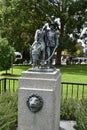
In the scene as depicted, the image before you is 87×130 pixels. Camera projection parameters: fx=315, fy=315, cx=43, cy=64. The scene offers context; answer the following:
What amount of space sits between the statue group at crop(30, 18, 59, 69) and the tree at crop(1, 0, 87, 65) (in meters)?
25.8

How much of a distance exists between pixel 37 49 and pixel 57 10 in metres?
28.4

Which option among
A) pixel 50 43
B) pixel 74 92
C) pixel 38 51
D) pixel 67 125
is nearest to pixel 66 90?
pixel 74 92

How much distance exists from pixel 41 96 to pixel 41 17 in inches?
1194

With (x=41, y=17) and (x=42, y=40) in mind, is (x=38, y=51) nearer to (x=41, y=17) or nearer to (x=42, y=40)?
(x=42, y=40)

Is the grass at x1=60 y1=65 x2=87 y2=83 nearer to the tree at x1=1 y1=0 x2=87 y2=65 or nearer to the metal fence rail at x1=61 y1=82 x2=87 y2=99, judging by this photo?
the metal fence rail at x1=61 y1=82 x2=87 y2=99

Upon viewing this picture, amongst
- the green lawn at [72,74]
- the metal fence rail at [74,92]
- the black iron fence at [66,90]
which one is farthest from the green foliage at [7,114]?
the green lawn at [72,74]

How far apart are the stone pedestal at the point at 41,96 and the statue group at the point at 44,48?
0.29 meters

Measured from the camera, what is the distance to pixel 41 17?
118ft

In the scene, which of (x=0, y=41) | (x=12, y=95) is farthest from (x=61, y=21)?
(x=12, y=95)

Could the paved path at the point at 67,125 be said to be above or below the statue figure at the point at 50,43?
below

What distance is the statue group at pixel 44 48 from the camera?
21.1ft

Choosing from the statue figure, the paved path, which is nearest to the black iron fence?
the paved path

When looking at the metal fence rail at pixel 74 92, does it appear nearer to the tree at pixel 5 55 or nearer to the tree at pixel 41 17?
the tree at pixel 5 55

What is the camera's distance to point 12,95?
27.3 ft
